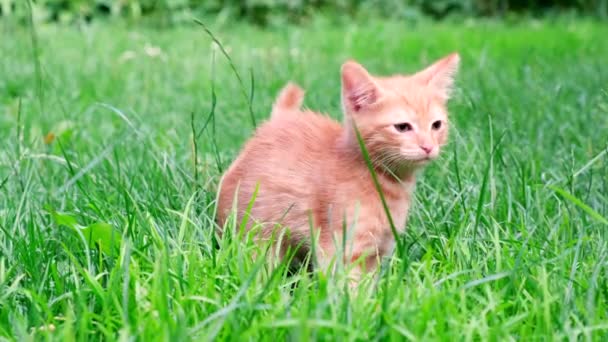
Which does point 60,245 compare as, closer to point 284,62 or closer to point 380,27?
point 284,62

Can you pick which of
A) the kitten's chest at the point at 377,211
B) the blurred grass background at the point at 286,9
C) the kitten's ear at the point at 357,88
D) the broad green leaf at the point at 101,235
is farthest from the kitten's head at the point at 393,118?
the blurred grass background at the point at 286,9

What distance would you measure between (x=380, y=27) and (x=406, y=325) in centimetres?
711

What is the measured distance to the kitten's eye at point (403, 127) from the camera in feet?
8.01

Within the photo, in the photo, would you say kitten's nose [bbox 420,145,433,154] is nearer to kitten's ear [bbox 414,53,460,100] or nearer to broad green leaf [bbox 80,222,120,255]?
kitten's ear [bbox 414,53,460,100]

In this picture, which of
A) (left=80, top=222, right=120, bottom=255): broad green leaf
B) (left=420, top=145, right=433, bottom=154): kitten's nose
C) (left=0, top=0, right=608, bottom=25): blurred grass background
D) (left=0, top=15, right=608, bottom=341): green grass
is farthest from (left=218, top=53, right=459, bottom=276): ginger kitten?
(left=0, top=0, right=608, bottom=25): blurred grass background

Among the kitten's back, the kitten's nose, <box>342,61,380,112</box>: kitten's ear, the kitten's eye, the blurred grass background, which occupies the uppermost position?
<box>342,61,380,112</box>: kitten's ear

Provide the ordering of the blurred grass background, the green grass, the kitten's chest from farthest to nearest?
the blurred grass background < the kitten's chest < the green grass

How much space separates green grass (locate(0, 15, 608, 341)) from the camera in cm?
179

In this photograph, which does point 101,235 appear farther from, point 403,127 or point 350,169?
point 403,127

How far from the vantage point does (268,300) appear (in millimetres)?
1911

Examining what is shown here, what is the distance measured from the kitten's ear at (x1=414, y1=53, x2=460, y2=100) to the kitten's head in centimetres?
7

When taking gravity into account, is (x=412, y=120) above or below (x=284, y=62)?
above

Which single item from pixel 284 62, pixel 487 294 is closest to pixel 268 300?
pixel 487 294

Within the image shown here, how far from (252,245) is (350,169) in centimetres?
37
